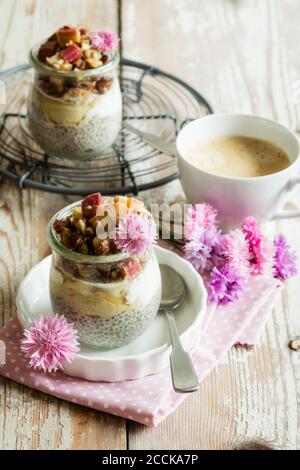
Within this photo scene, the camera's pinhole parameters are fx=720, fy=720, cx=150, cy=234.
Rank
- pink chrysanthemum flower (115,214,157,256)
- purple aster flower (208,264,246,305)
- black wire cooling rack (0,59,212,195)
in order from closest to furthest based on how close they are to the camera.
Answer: pink chrysanthemum flower (115,214,157,256), purple aster flower (208,264,246,305), black wire cooling rack (0,59,212,195)

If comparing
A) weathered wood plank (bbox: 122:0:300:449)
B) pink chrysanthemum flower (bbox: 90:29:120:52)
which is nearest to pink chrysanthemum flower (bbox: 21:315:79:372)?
weathered wood plank (bbox: 122:0:300:449)

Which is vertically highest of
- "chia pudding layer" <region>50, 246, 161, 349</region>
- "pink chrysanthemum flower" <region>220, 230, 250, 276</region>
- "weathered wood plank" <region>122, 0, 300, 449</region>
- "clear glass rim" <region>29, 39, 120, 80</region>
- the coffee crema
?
"clear glass rim" <region>29, 39, 120, 80</region>

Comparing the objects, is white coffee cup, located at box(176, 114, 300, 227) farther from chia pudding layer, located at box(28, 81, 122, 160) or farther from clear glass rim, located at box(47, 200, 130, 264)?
clear glass rim, located at box(47, 200, 130, 264)

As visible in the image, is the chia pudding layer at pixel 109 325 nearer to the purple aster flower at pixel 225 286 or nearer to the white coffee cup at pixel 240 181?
the purple aster flower at pixel 225 286

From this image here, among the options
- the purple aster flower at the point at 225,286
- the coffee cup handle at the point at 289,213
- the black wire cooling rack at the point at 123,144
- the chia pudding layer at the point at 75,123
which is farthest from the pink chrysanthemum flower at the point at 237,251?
the chia pudding layer at the point at 75,123

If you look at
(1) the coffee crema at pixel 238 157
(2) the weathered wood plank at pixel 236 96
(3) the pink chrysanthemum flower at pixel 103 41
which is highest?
(3) the pink chrysanthemum flower at pixel 103 41
